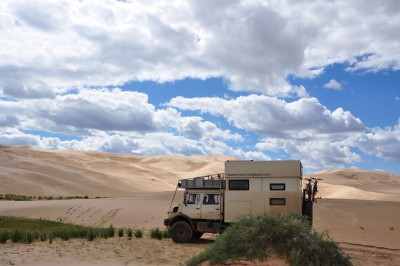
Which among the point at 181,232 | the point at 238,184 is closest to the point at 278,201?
the point at 238,184

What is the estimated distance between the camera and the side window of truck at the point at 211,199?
19.8 metres

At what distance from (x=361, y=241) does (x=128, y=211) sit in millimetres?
16066

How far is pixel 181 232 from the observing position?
2012 cm

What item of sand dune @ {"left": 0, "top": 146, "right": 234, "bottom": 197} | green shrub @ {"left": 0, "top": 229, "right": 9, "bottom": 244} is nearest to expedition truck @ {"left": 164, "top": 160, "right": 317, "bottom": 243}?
green shrub @ {"left": 0, "top": 229, "right": 9, "bottom": 244}

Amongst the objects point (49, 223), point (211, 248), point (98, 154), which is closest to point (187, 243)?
point (211, 248)

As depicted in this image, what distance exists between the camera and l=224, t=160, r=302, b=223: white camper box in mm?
18609

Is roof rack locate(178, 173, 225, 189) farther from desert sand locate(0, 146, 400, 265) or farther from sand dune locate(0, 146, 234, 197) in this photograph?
sand dune locate(0, 146, 234, 197)

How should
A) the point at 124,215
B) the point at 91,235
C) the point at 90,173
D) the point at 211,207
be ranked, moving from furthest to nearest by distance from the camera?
the point at 90,173 < the point at 124,215 < the point at 91,235 < the point at 211,207

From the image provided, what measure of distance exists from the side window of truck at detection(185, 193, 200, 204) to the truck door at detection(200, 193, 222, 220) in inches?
11.4

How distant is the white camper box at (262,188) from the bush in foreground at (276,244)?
24.4 feet

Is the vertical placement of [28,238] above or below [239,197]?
below

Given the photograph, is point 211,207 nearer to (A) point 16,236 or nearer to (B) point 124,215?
(A) point 16,236

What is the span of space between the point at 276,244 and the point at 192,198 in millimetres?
9665

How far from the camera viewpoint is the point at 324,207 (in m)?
32.1
